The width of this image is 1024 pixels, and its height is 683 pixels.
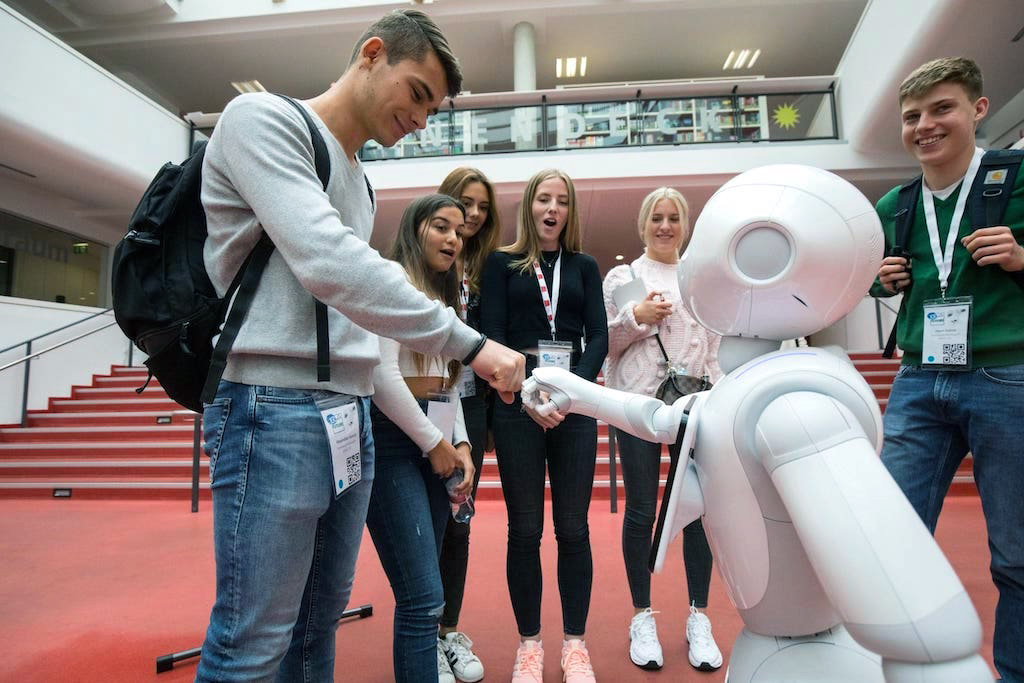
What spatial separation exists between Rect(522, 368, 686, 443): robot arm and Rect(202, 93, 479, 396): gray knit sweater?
0.28 meters

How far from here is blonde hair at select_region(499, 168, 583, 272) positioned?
76.0 inches

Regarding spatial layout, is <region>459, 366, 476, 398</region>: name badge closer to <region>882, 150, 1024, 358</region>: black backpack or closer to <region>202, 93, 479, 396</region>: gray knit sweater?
<region>202, 93, 479, 396</region>: gray knit sweater

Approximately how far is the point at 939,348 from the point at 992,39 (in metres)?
6.42

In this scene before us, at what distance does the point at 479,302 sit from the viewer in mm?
2025

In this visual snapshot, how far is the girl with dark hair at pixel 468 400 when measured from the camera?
192cm

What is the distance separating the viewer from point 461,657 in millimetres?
1896

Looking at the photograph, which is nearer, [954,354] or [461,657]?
[954,354]

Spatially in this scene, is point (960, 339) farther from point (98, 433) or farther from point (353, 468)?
point (98, 433)

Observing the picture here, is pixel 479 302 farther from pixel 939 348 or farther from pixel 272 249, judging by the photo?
pixel 939 348

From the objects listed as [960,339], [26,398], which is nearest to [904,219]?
[960,339]

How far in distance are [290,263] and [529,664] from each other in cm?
145

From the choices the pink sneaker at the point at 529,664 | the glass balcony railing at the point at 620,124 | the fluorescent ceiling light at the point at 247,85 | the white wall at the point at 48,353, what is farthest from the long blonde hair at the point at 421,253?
the fluorescent ceiling light at the point at 247,85

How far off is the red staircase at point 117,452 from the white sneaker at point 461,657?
102 inches

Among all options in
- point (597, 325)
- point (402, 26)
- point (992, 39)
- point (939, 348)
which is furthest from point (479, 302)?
point (992, 39)
